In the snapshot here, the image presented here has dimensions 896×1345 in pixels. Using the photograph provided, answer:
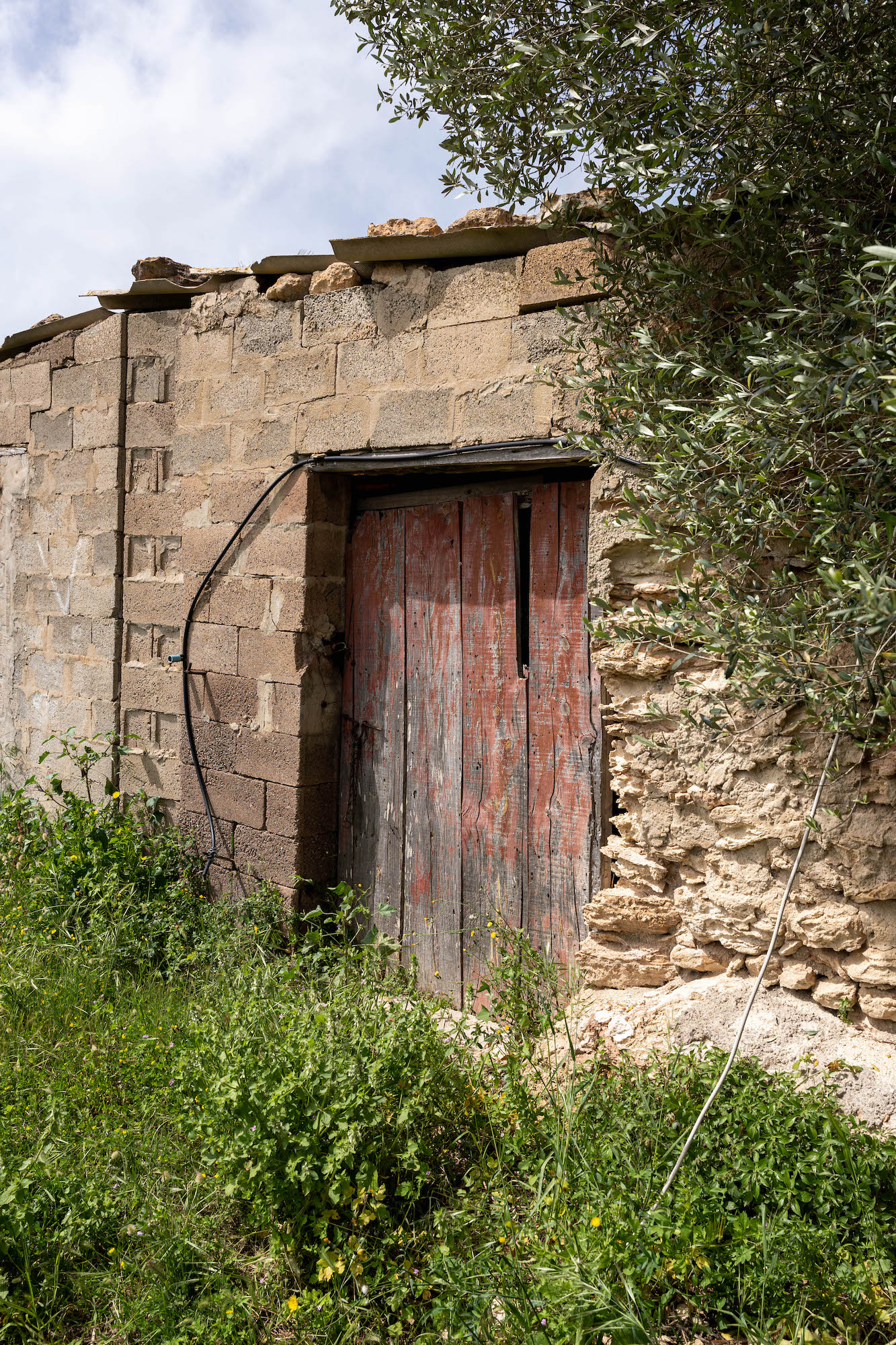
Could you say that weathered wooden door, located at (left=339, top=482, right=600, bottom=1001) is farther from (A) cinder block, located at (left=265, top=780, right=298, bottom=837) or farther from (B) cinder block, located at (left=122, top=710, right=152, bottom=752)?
(B) cinder block, located at (left=122, top=710, right=152, bottom=752)

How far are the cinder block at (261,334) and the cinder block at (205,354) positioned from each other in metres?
0.06

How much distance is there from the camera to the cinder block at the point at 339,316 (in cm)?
379

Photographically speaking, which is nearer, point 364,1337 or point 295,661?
point 364,1337

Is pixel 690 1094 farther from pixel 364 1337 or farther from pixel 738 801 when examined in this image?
pixel 364 1337

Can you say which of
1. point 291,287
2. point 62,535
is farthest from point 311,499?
point 62,535

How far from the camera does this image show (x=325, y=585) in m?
4.06

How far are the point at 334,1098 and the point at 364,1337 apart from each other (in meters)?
0.53

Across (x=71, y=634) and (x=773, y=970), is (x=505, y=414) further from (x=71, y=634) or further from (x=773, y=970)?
(x=71, y=634)

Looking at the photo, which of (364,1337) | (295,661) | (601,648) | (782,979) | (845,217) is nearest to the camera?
(364,1337)

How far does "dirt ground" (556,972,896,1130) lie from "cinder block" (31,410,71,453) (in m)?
4.20

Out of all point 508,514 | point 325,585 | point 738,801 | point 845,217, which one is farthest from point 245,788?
point 845,217

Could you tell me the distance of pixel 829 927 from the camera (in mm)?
2602

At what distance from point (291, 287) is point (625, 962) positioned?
3.19 m

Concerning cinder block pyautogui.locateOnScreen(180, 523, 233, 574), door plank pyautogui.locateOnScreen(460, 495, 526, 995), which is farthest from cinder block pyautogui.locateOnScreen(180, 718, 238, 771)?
door plank pyautogui.locateOnScreen(460, 495, 526, 995)
